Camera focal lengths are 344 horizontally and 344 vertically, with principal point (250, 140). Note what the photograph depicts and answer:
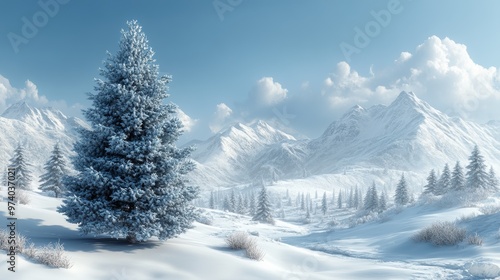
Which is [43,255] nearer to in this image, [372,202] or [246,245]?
[246,245]

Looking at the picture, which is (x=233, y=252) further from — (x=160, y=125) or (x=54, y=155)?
(x=54, y=155)

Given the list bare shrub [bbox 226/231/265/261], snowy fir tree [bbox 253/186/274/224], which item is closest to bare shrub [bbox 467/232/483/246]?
bare shrub [bbox 226/231/265/261]

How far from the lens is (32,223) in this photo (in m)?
13.1

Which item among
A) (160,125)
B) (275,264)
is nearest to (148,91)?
(160,125)

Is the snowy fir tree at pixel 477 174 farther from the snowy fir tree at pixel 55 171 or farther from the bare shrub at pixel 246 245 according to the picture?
the snowy fir tree at pixel 55 171

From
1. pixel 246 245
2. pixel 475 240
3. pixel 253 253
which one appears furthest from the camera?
pixel 475 240

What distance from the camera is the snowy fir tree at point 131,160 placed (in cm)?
1073

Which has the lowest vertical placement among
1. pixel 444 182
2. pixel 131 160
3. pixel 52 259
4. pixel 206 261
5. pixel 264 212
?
pixel 264 212

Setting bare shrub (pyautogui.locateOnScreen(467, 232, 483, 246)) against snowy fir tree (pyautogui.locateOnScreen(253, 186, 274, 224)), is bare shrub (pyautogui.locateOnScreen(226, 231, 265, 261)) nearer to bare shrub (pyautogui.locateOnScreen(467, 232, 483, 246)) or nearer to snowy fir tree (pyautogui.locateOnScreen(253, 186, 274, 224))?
bare shrub (pyautogui.locateOnScreen(467, 232, 483, 246))

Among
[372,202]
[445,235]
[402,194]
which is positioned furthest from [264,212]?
[445,235]

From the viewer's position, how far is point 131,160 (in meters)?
11.4

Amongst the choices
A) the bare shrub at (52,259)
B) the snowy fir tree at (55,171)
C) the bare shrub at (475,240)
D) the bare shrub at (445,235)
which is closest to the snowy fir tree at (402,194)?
the bare shrub at (445,235)

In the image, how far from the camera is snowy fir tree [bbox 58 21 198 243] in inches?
422

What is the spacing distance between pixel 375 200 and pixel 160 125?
71.5 metres
